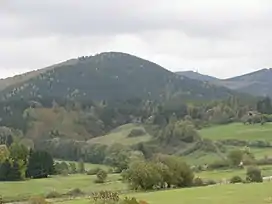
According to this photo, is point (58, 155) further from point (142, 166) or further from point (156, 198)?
point (156, 198)

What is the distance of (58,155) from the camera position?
198 metres

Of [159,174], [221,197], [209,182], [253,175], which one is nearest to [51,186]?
[159,174]

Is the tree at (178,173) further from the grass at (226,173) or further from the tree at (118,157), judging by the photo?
the tree at (118,157)

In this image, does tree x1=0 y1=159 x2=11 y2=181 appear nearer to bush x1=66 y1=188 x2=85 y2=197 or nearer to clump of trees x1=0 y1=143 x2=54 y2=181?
clump of trees x1=0 y1=143 x2=54 y2=181

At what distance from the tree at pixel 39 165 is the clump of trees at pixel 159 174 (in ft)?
112

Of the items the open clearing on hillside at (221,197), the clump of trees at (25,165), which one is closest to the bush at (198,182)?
the open clearing on hillside at (221,197)

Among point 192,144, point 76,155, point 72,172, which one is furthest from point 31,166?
point 192,144

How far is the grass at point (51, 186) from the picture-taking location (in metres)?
107

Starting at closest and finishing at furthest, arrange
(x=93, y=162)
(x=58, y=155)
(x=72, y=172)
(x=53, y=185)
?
(x=53, y=185) < (x=72, y=172) < (x=93, y=162) < (x=58, y=155)

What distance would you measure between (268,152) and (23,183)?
235 ft

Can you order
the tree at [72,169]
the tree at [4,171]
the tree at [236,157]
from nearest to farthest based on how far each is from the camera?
the tree at [4,171] → the tree at [236,157] → the tree at [72,169]

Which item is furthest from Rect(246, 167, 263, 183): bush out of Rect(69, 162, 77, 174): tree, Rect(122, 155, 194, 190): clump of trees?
Rect(69, 162, 77, 174): tree

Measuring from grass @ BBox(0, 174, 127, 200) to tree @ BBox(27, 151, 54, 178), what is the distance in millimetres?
12321

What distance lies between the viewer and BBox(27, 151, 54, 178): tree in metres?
138
